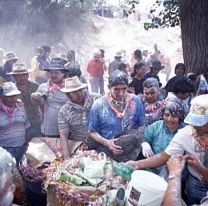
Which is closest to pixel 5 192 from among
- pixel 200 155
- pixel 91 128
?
pixel 200 155

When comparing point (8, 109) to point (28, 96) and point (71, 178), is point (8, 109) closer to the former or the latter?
point (28, 96)

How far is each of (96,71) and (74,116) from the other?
798 centimetres

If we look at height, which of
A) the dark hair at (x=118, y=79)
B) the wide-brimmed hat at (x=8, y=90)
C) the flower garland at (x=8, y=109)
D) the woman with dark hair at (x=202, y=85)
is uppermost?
the dark hair at (x=118, y=79)

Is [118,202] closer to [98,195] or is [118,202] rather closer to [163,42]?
[98,195]

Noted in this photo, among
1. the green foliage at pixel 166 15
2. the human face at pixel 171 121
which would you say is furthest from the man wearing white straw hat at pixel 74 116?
the green foliage at pixel 166 15

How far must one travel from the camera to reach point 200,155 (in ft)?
10.5

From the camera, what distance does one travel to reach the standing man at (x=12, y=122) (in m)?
4.60

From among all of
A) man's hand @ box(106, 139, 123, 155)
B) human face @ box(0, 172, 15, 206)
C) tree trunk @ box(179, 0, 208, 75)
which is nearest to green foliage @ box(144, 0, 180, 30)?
tree trunk @ box(179, 0, 208, 75)

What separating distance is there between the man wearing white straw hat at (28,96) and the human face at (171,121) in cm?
226

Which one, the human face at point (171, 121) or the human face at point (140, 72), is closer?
the human face at point (171, 121)

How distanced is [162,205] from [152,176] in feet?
0.82

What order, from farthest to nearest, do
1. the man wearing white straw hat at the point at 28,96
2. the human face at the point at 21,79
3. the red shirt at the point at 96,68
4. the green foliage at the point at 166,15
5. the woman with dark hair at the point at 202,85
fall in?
the red shirt at the point at 96,68 → the green foliage at the point at 166,15 → the woman with dark hair at the point at 202,85 → the human face at the point at 21,79 → the man wearing white straw hat at the point at 28,96

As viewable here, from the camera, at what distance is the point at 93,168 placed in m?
3.37

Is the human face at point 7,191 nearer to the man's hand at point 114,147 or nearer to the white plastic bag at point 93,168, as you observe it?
the white plastic bag at point 93,168
